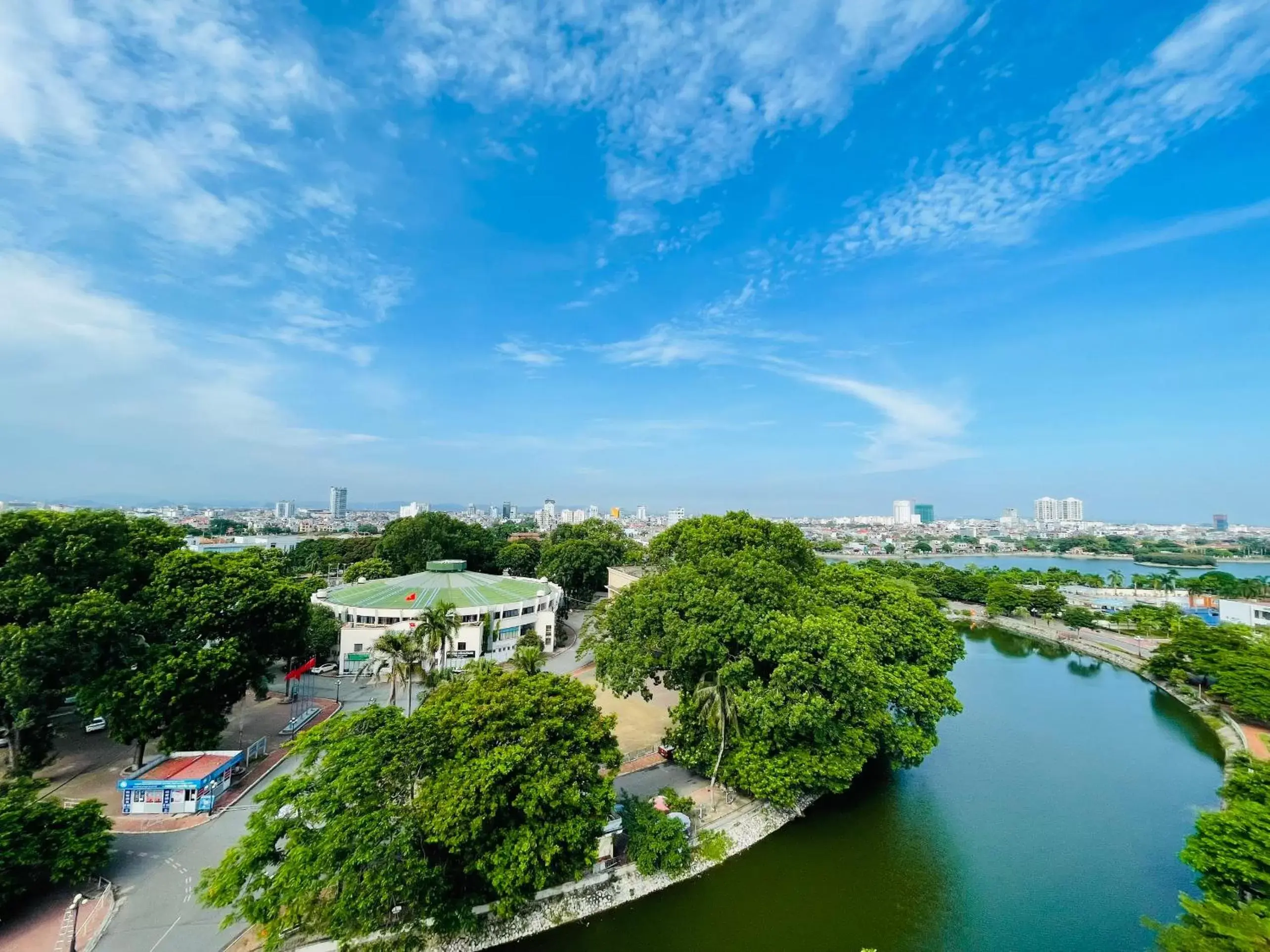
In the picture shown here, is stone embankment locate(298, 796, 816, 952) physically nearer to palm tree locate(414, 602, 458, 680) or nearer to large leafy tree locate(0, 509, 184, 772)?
large leafy tree locate(0, 509, 184, 772)

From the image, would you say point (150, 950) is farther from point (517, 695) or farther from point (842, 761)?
point (842, 761)

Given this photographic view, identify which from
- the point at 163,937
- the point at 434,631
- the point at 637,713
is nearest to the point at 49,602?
the point at 163,937

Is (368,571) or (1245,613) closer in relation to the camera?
(1245,613)

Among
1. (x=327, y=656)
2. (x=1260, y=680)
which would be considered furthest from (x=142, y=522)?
(x=1260, y=680)

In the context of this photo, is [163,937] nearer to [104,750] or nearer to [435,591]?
[104,750]

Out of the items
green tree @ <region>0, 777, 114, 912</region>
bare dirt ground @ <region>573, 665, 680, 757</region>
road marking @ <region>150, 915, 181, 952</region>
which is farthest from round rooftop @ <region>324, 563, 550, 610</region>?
road marking @ <region>150, 915, 181, 952</region>

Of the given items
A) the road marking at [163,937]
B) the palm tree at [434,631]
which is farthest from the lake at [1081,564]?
the road marking at [163,937]

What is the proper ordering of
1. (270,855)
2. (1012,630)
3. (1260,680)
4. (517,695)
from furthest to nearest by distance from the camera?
1. (1012,630)
2. (1260,680)
3. (517,695)
4. (270,855)
